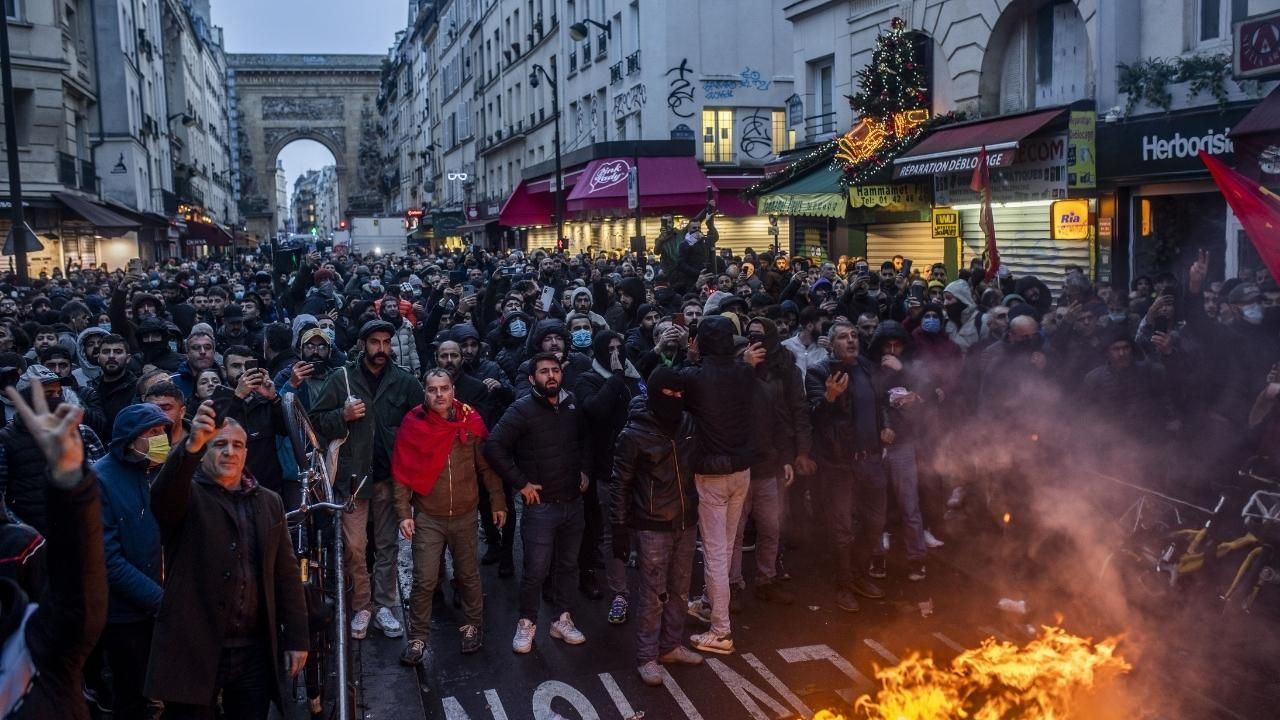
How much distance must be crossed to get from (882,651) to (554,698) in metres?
2.10

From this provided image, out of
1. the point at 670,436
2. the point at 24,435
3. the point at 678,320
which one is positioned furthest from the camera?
the point at 678,320

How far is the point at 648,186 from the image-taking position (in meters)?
28.0

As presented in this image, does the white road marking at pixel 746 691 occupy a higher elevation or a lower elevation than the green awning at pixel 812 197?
lower

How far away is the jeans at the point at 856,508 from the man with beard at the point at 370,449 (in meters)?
3.06

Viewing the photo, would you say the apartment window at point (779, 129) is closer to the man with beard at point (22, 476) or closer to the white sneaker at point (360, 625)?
the white sneaker at point (360, 625)

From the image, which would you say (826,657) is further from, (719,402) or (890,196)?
(890,196)

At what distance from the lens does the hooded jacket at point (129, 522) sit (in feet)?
16.3

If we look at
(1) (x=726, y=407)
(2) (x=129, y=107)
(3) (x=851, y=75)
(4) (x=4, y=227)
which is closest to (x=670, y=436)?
(1) (x=726, y=407)

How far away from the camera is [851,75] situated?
20.0 meters

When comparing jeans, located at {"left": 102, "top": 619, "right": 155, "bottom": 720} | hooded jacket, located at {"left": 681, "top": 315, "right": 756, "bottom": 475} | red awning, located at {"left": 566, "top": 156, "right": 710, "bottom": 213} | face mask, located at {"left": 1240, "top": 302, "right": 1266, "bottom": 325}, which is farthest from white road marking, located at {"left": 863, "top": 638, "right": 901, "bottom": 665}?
red awning, located at {"left": 566, "top": 156, "right": 710, "bottom": 213}

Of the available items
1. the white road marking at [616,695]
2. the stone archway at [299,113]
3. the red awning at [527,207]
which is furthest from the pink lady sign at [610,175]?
the stone archway at [299,113]

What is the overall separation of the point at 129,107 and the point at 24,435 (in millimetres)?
35376

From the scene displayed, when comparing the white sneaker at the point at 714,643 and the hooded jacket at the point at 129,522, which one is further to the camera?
the white sneaker at the point at 714,643

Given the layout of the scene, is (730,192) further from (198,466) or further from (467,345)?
(198,466)
